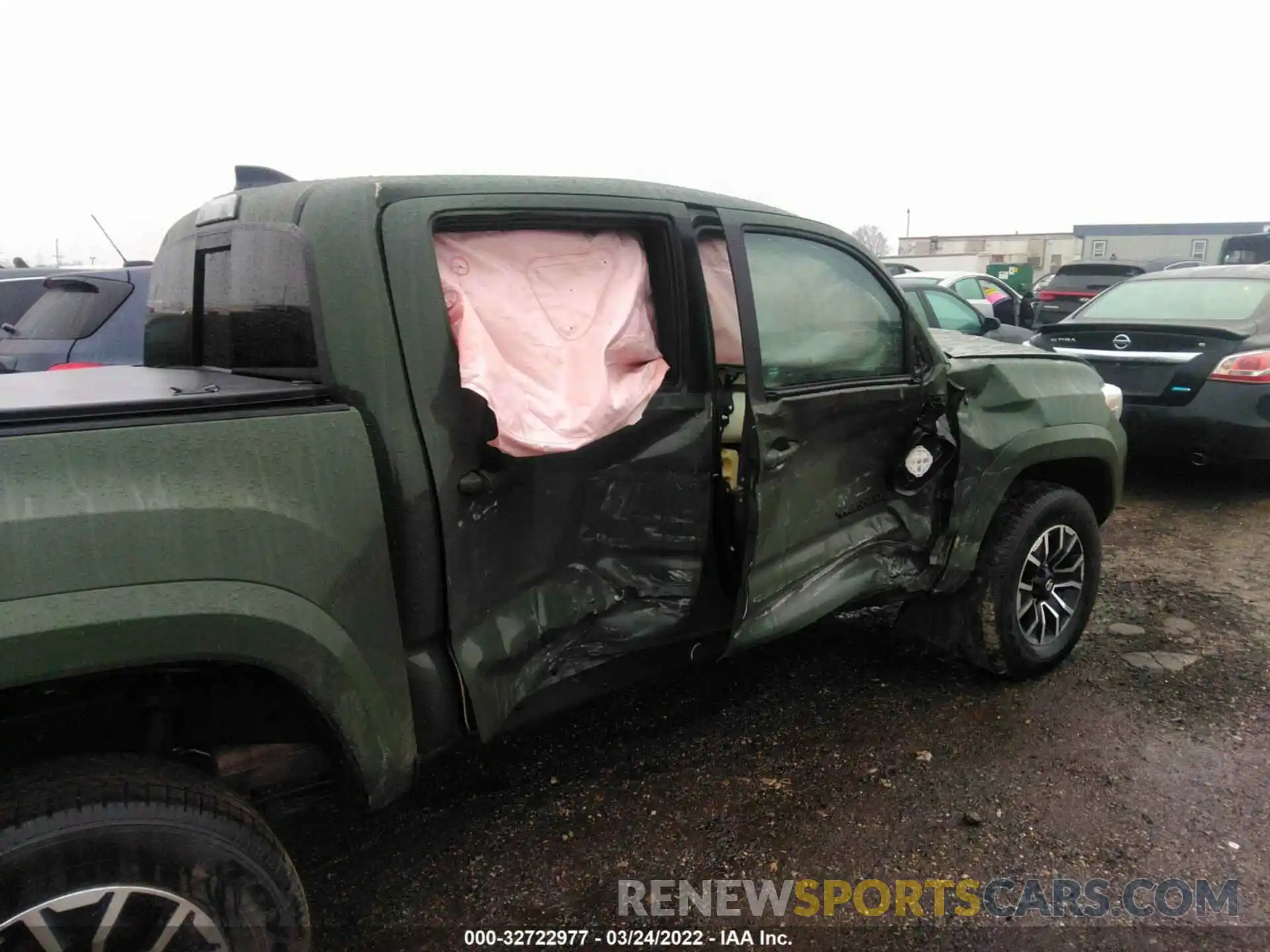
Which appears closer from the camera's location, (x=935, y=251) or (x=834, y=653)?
(x=834, y=653)

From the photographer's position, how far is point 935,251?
179ft

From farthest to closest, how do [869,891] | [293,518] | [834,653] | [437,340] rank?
1. [834,653]
2. [869,891]
3. [437,340]
4. [293,518]

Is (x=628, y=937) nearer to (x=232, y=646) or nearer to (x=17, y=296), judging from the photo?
(x=232, y=646)

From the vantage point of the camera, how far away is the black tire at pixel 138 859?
1497 mm

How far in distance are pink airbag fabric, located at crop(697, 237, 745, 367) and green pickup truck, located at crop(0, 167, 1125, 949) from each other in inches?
0.4

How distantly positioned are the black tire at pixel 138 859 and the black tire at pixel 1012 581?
268cm

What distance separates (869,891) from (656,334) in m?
1.74

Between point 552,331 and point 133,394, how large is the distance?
1.00 m

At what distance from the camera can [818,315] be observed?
295cm

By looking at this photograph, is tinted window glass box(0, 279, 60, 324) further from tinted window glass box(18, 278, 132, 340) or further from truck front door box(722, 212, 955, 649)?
truck front door box(722, 212, 955, 649)

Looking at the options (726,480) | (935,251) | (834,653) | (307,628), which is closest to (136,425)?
(307,628)

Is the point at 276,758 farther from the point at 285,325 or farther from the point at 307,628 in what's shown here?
the point at 285,325

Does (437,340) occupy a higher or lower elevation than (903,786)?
higher

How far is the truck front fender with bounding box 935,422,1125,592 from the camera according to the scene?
3.21 metres
